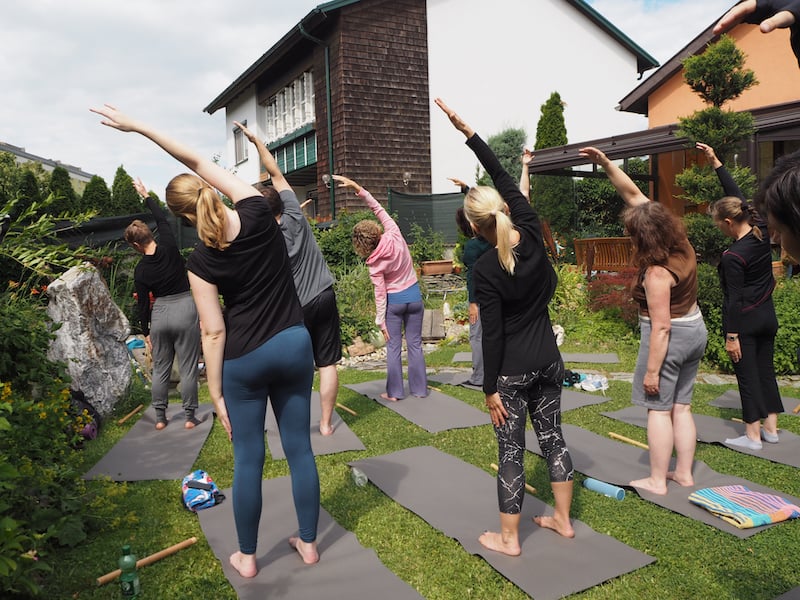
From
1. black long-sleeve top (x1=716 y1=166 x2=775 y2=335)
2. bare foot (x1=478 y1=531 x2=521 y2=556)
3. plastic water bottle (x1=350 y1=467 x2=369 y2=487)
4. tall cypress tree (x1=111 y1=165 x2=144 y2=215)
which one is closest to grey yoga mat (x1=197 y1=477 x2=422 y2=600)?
plastic water bottle (x1=350 y1=467 x2=369 y2=487)

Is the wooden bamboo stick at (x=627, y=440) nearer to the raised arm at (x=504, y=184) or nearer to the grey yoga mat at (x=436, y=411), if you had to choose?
the grey yoga mat at (x=436, y=411)

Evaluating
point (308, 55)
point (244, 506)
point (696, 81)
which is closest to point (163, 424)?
point (244, 506)

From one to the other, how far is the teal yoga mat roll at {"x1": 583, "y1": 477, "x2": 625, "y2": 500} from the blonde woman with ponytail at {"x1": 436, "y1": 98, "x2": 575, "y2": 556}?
→ 2.51ft

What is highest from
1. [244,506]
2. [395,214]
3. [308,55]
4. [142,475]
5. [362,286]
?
[308,55]

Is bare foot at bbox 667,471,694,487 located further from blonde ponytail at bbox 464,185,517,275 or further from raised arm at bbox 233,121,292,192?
raised arm at bbox 233,121,292,192

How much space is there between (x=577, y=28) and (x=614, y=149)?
31.8 ft

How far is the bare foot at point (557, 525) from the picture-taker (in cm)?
306

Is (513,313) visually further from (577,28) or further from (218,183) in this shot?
(577,28)

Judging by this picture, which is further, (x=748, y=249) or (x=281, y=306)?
(x=748, y=249)

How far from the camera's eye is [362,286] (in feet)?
33.3

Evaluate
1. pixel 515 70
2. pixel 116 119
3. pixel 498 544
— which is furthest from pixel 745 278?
pixel 515 70

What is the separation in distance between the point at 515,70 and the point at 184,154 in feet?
59.1

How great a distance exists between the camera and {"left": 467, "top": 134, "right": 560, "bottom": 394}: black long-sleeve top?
2701 mm

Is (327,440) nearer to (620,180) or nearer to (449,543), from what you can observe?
(449,543)
